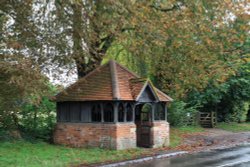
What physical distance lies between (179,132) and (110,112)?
9.83 meters

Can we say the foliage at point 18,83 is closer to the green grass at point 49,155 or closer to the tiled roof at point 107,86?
the green grass at point 49,155

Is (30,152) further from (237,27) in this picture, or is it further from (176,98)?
(176,98)

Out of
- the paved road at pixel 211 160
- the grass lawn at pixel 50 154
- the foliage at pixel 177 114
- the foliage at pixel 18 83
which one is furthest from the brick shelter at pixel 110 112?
the foliage at pixel 177 114

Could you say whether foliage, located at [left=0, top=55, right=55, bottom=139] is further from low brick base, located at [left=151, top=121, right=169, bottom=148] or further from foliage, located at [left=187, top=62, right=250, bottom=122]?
foliage, located at [left=187, top=62, right=250, bottom=122]

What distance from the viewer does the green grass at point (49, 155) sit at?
47.7 feet

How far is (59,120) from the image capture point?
19.9 metres

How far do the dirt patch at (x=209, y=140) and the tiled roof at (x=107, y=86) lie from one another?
3.02 m

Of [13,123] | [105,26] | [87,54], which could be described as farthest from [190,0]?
[13,123]

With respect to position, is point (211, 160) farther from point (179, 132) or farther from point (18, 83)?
point (179, 132)

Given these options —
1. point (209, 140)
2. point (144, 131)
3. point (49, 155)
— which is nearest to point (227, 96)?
point (209, 140)

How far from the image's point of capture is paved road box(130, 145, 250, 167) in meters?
14.9

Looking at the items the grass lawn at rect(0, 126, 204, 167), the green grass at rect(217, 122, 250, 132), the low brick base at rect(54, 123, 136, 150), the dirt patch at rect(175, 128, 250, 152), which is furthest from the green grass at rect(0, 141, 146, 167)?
the green grass at rect(217, 122, 250, 132)

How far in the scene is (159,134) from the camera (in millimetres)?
19750

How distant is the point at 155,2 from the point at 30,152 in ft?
29.4
